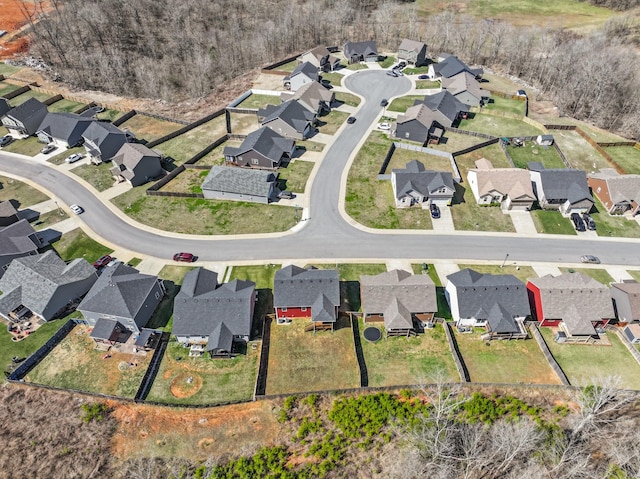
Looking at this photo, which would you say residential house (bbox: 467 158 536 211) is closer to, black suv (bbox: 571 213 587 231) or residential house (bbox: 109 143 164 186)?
black suv (bbox: 571 213 587 231)

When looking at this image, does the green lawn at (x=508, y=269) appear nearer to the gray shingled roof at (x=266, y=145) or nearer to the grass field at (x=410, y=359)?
the grass field at (x=410, y=359)

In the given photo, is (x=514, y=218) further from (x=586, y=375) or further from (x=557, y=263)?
(x=586, y=375)

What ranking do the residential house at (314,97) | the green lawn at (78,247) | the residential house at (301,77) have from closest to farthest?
the green lawn at (78,247) → the residential house at (314,97) → the residential house at (301,77)

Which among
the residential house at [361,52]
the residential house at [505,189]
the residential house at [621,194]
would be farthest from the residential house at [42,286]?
the residential house at [361,52]

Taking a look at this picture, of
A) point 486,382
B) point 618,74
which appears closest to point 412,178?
point 486,382

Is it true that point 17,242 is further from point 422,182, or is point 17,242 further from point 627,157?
point 627,157

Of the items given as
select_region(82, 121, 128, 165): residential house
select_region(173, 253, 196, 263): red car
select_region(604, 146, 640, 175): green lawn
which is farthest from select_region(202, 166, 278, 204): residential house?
select_region(604, 146, 640, 175): green lawn

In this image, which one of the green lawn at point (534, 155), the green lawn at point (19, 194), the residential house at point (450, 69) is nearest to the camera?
the green lawn at point (19, 194)
